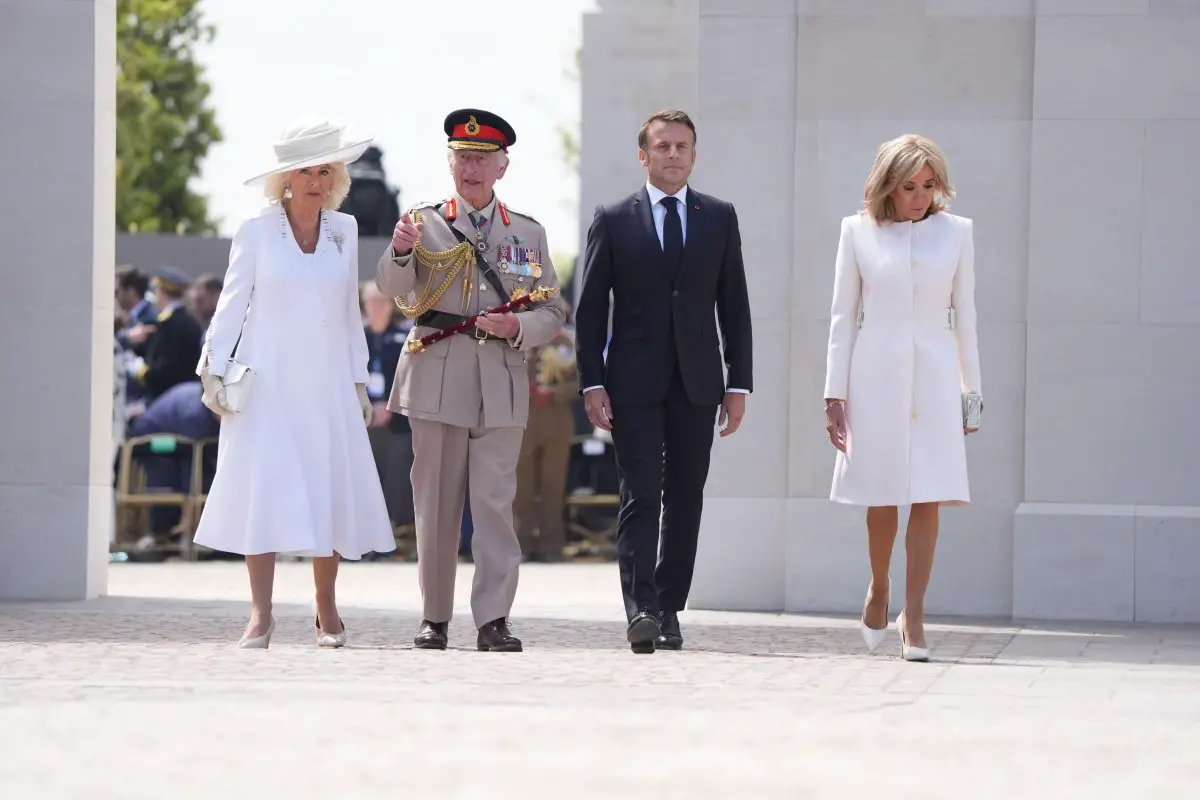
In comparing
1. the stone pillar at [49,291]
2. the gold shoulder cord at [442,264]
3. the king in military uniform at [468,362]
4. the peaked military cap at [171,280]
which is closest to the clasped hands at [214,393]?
the king in military uniform at [468,362]

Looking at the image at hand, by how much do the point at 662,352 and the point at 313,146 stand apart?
1572 mm

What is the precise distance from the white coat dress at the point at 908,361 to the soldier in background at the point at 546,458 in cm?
788

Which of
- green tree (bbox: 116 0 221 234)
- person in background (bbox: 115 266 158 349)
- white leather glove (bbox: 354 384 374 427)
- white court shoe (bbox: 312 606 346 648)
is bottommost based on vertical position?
white court shoe (bbox: 312 606 346 648)

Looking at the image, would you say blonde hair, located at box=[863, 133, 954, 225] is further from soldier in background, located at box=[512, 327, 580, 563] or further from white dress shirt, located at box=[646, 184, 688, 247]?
soldier in background, located at box=[512, 327, 580, 563]

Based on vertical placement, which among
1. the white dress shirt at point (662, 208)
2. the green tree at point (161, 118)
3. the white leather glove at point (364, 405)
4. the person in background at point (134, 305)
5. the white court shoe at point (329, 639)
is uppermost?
the green tree at point (161, 118)

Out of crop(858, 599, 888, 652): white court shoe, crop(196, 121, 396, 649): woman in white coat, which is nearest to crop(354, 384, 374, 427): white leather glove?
crop(196, 121, 396, 649): woman in white coat

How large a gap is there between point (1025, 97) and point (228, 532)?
4584 millimetres

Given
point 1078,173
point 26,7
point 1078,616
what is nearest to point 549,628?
point 1078,616

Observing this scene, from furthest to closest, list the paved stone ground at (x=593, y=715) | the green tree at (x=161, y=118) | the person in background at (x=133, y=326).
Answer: the green tree at (x=161, y=118)
the person in background at (x=133, y=326)
the paved stone ground at (x=593, y=715)

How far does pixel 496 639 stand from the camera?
8.72 metres

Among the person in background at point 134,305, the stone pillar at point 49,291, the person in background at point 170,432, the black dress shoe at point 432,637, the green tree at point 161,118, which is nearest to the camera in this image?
the black dress shoe at point 432,637

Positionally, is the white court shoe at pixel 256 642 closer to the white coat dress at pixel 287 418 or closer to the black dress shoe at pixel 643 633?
the white coat dress at pixel 287 418

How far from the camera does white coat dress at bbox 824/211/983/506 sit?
8625mm

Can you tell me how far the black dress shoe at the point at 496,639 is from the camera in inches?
343
